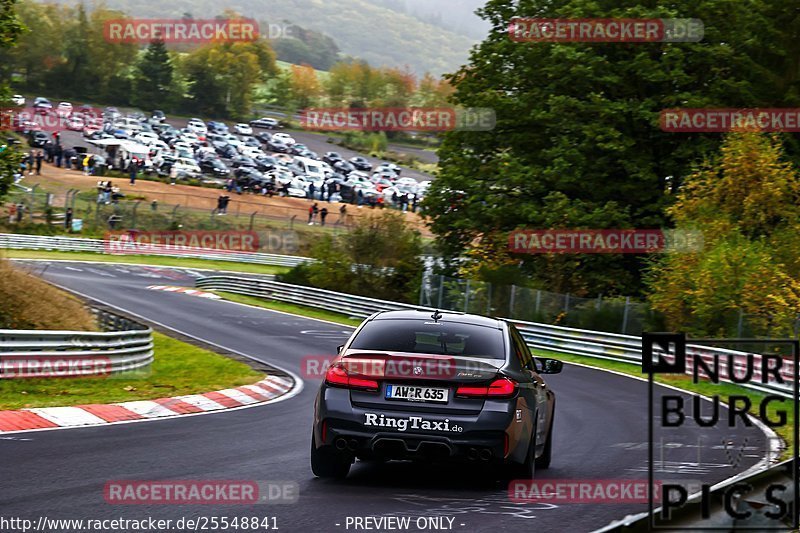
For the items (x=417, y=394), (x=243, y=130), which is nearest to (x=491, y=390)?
(x=417, y=394)

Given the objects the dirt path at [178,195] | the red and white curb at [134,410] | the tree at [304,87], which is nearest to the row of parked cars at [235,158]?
the dirt path at [178,195]

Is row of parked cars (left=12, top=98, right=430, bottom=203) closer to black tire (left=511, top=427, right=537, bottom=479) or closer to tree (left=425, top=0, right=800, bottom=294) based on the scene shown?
tree (left=425, top=0, right=800, bottom=294)

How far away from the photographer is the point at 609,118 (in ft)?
125

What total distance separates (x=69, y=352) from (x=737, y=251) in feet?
59.2

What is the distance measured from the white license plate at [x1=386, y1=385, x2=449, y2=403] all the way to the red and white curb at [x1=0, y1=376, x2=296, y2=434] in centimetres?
458

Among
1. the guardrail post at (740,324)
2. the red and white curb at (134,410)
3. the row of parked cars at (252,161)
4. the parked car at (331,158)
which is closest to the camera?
the red and white curb at (134,410)

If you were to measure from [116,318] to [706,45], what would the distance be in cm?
2356

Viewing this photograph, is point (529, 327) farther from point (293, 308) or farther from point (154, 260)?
point (154, 260)

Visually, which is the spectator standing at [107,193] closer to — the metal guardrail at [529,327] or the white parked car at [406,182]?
the metal guardrail at [529,327]

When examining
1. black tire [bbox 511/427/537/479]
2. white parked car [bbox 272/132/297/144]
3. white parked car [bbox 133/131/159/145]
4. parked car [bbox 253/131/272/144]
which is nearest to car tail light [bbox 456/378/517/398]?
black tire [bbox 511/427/537/479]

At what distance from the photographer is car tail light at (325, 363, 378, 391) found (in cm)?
903

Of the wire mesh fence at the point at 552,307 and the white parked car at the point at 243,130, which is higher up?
the white parked car at the point at 243,130

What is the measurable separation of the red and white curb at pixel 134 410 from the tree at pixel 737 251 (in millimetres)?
13471

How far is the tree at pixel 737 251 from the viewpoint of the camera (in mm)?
28578
